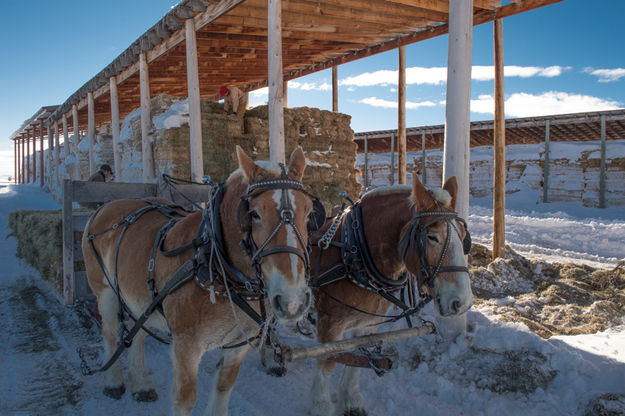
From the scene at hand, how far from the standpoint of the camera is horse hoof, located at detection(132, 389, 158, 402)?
3.37 m

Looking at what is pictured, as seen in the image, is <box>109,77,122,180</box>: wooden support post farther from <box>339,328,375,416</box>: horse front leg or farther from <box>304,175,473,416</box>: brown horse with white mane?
<box>339,328,375,416</box>: horse front leg

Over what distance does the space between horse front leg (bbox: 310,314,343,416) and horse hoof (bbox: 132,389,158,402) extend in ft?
4.56

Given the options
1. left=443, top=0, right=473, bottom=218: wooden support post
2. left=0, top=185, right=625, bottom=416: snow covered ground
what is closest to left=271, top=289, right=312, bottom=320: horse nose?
left=0, top=185, right=625, bottom=416: snow covered ground

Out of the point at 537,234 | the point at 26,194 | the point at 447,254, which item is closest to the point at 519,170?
the point at 537,234

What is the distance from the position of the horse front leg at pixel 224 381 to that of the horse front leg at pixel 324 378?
0.79 meters

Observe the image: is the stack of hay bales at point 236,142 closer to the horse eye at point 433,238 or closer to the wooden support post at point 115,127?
the wooden support post at point 115,127

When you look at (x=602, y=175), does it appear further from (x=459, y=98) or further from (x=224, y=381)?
(x=224, y=381)

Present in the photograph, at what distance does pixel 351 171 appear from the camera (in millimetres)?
9711

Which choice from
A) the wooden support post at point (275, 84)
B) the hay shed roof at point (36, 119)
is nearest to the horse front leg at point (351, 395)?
the wooden support post at point (275, 84)

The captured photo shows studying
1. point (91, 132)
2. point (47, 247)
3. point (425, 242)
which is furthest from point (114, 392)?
point (91, 132)

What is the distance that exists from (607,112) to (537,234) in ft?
18.5

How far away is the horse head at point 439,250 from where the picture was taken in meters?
2.56

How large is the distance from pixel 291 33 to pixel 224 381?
7770 mm

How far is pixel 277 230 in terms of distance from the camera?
75.8 inches
